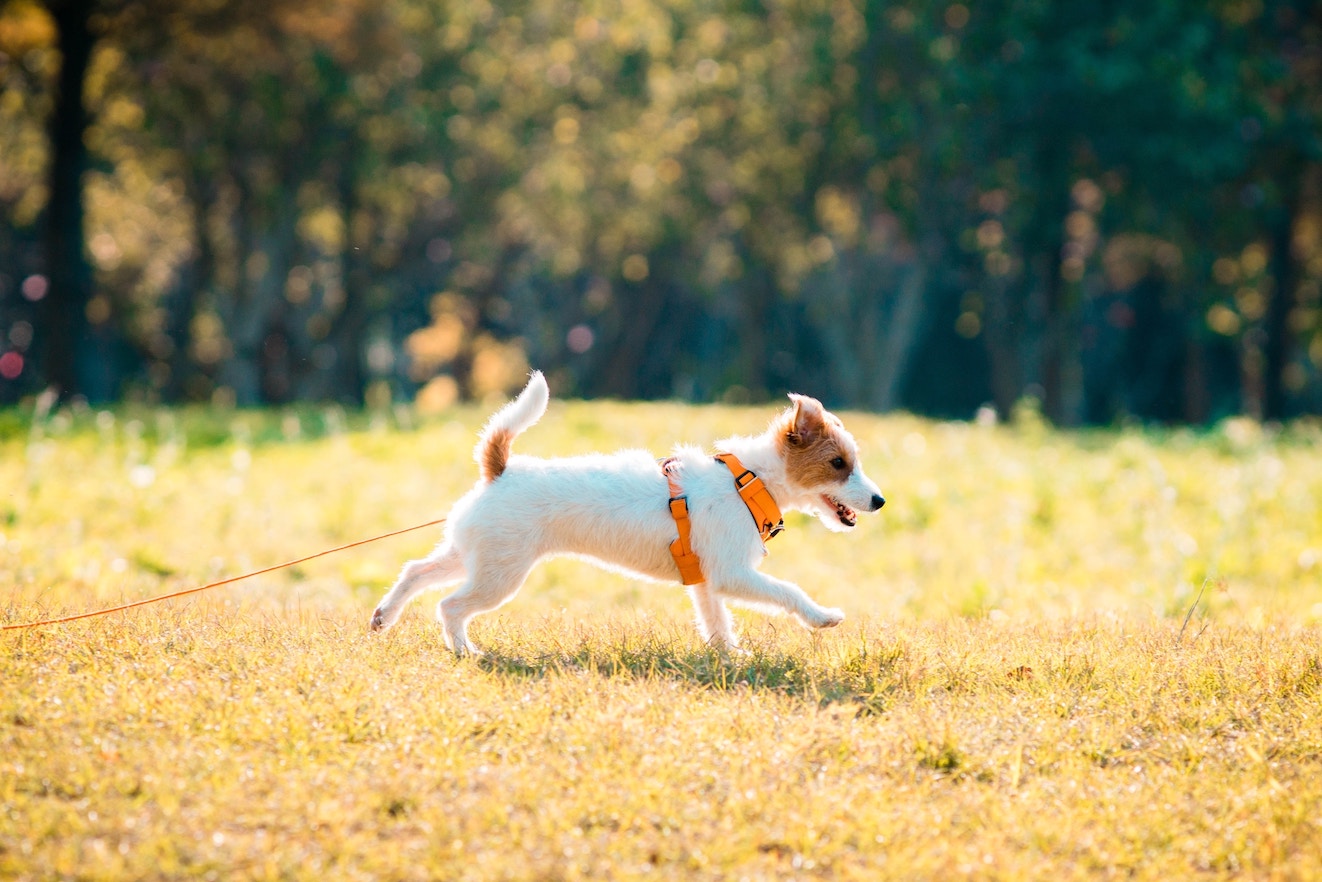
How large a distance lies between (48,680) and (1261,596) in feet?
32.2

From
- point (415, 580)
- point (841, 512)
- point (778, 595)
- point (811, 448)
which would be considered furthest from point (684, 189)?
point (778, 595)

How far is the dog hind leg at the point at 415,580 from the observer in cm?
659

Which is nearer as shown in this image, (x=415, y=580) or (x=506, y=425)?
(x=506, y=425)

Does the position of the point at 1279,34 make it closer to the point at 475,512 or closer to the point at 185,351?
the point at 475,512

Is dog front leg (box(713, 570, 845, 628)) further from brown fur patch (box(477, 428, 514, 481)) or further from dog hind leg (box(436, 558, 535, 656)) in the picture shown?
brown fur patch (box(477, 428, 514, 481))

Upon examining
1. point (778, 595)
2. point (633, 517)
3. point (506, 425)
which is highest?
point (506, 425)

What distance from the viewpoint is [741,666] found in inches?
242

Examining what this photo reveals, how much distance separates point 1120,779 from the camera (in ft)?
16.9

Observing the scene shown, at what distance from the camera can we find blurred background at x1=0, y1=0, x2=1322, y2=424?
1013 inches

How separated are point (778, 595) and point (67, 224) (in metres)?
21.0

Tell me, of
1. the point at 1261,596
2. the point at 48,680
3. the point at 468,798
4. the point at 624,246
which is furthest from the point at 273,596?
the point at 624,246

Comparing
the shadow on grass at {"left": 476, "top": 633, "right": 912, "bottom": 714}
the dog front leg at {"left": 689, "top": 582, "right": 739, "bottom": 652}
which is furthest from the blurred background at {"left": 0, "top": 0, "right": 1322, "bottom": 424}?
the shadow on grass at {"left": 476, "top": 633, "right": 912, "bottom": 714}

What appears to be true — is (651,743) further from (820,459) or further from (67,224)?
(67,224)

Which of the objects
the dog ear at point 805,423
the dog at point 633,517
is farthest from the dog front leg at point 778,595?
the dog ear at point 805,423
